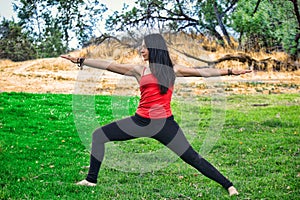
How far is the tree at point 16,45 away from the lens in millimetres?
23312

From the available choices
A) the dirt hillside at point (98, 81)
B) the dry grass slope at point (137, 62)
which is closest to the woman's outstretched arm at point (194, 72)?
the dry grass slope at point (137, 62)

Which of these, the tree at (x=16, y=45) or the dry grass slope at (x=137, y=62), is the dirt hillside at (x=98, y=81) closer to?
the dry grass slope at (x=137, y=62)

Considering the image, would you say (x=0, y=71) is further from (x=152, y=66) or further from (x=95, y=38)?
(x=152, y=66)

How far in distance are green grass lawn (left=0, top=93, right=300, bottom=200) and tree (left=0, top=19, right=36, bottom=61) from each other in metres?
11.5

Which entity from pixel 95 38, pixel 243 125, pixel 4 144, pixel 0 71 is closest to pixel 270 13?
pixel 243 125

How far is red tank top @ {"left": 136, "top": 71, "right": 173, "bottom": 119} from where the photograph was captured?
4555 mm

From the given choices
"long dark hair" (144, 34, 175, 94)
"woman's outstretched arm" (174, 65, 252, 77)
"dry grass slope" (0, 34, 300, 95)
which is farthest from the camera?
"dry grass slope" (0, 34, 300, 95)

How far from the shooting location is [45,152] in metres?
7.16

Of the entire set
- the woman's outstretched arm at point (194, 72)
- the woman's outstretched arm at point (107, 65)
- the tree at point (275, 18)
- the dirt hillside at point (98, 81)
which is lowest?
the dirt hillside at point (98, 81)

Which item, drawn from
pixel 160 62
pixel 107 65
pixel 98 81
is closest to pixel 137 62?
pixel 98 81

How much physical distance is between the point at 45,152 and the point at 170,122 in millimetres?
3233

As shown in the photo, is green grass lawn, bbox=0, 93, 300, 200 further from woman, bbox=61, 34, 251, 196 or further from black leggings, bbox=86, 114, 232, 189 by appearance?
woman, bbox=61, 34, 251, 196

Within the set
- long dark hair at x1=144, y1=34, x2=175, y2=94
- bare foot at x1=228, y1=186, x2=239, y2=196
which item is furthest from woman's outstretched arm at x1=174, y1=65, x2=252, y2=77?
bare foot at x1=228, y1=186, x2=239, y2=196

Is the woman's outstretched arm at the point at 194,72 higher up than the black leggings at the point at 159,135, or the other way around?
the woman's outstretched arm at the point at 194,72
